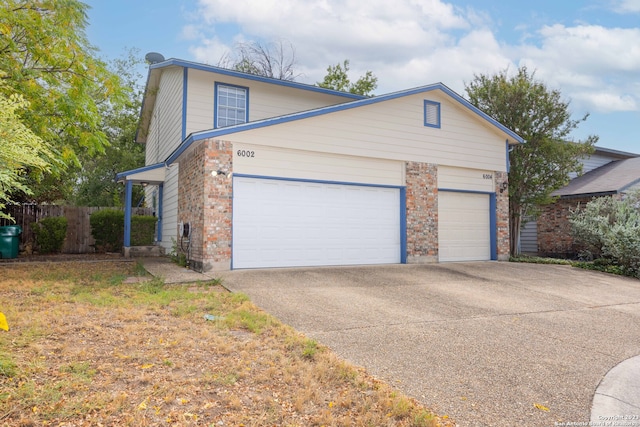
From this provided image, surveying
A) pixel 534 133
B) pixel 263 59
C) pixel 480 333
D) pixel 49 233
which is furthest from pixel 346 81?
pixel 480 333

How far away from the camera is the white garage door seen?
41.0 ft

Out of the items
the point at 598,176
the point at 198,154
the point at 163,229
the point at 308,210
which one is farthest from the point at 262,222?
the point at 598,176

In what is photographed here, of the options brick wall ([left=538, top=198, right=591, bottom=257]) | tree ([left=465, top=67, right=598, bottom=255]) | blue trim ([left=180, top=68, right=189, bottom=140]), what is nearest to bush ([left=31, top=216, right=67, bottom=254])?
blue trim ([left=180, top=68, right=189, bottom=140])

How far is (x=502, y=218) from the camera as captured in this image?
13.4 metres

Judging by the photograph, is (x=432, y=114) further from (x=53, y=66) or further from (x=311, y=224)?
(x=53, y=66)

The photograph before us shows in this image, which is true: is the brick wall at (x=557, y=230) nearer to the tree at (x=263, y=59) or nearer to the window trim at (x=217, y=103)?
the window trim at (x=217, y=103)

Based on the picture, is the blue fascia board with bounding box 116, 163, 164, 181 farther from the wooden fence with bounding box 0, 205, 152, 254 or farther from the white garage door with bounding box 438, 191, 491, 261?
the white garage door with bounding box 438, 191, 491, 261

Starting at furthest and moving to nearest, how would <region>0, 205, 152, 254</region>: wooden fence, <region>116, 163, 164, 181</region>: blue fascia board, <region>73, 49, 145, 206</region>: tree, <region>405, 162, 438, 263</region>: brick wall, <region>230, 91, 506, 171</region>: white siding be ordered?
<region>73, 49, 145, 206</region>: tree, <region>0, 205, 152, 254</region>: wooden fence, <region>116, 163, 164, 181</region>: blue fascia board, <region>405, 162, 438, 263</region>: brick wall, <region>230, 91, 506, 171</region>: white siding

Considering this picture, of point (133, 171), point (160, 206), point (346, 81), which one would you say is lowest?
point (160, 206)

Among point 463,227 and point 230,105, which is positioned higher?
point 230,105

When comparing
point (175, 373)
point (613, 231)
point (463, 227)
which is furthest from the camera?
point (463, 227)

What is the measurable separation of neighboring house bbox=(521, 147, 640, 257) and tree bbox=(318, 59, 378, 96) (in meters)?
13.0

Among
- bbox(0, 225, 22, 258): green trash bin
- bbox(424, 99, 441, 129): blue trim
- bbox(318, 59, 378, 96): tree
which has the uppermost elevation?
bbox(318, 59, 378, 96): tree

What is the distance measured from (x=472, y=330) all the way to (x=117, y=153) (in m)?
24.1
